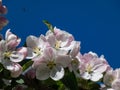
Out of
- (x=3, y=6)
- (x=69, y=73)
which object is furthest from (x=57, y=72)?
(x=3, y=6)

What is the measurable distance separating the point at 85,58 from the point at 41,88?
20 centimetres

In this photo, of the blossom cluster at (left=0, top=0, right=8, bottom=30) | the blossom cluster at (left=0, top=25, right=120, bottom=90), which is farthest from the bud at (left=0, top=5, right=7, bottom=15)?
the blossom cluster at (left=0, top=25, right=120, bottom=90)

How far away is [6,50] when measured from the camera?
111 centimetres

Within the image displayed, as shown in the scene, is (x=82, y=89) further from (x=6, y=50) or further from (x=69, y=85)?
(x=6, y=50)

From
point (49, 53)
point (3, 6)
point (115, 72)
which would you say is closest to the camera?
point (49, 53)

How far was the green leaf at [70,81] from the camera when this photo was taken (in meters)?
1.10

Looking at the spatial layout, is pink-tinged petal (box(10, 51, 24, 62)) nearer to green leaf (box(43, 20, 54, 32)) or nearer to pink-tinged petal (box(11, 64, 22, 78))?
pink-tinged petal (box(11, 64, 22, 78))

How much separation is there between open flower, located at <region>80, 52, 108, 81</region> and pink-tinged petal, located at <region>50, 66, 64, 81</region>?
0.30 feet

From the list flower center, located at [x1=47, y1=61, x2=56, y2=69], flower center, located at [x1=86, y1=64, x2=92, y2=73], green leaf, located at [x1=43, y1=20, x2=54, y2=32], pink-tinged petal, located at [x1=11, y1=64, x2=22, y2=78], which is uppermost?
green leaf, located at [x1=43, y1=20, x2=54, y2=32]

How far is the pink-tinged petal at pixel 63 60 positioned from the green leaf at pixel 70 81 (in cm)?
3

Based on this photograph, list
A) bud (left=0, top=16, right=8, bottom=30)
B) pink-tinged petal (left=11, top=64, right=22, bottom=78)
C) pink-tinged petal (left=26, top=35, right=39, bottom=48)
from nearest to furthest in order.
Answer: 1. pink-tinged petal (left=11, top=64, right=22, bottom=78)
2. pink-tinged petal (left=26, top=35, right=39, bottom=48)
3. bud (left=0, top=16, right=8, bottom=30)

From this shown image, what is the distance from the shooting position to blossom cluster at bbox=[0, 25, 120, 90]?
42.8 inches

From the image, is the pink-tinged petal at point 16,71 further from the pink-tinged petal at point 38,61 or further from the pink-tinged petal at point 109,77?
the pink-tinged petal at point 109,77

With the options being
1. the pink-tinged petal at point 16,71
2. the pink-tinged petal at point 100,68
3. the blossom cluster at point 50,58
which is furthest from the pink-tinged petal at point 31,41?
the pink-tinged petal at point 100,68
